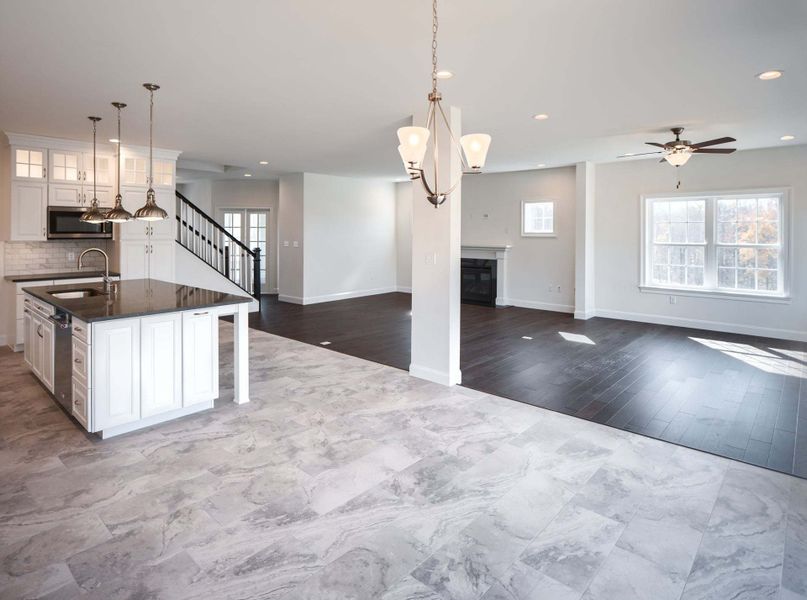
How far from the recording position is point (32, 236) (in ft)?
19.8

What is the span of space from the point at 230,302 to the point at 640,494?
3113 mm

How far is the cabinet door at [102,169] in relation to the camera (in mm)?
6406

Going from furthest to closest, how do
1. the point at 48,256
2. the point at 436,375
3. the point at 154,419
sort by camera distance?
the point at 48,256
the point at 436,375
the point at 154,419

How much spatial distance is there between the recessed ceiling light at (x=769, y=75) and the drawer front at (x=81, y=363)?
525 cm

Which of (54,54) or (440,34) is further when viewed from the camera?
(54,54)

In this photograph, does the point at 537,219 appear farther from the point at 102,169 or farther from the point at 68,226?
the point at 68,226

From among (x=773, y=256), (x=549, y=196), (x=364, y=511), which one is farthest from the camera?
(x=549, y=196)

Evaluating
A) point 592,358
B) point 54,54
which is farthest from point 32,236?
point 592,358

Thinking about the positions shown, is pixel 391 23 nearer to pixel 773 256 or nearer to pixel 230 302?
pixel 230 302

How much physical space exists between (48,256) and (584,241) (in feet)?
25.8

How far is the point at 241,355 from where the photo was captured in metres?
4.15

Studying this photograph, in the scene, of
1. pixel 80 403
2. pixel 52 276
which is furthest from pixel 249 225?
pixel 80 403

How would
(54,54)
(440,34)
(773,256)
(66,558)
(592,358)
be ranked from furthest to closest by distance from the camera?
(773,256) < (592,358) < (54,54) < (440,34) < (66,558)

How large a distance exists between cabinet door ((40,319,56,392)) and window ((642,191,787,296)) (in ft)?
26.0
